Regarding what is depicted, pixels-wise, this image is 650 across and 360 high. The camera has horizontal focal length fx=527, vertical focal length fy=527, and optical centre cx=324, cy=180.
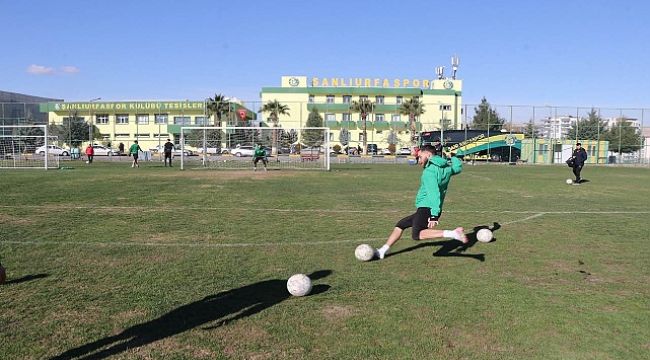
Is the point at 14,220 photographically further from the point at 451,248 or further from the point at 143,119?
the point at 143,119

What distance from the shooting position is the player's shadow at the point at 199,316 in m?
4.27

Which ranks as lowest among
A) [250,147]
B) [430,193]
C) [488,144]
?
[430,193]

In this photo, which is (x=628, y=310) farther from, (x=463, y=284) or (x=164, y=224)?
(x=164, y=224)

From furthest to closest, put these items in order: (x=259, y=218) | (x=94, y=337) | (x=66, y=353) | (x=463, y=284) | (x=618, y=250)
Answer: (x=259, y=218)
(x=618, y=250)
(x=463, y=284)
(x=94, y=337)
(x=66, y=353)

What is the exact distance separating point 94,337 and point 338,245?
15.5 feet

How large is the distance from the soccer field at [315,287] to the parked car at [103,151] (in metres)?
44.6

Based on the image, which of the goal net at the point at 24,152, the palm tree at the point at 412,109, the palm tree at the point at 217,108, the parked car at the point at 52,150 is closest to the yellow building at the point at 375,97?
the palm tree at the point at 412,109

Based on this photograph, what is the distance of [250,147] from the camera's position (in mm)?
43125

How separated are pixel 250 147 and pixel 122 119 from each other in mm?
36342

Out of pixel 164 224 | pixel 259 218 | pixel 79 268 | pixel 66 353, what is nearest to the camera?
pixel 66 353

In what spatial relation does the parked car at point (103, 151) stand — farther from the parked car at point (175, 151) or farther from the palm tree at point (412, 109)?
the palm tree at point (412, 109)

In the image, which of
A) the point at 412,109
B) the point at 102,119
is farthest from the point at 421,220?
the point at 102,119

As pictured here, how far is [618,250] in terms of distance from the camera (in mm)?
8266

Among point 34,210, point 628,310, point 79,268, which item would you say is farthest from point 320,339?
point 34,210
